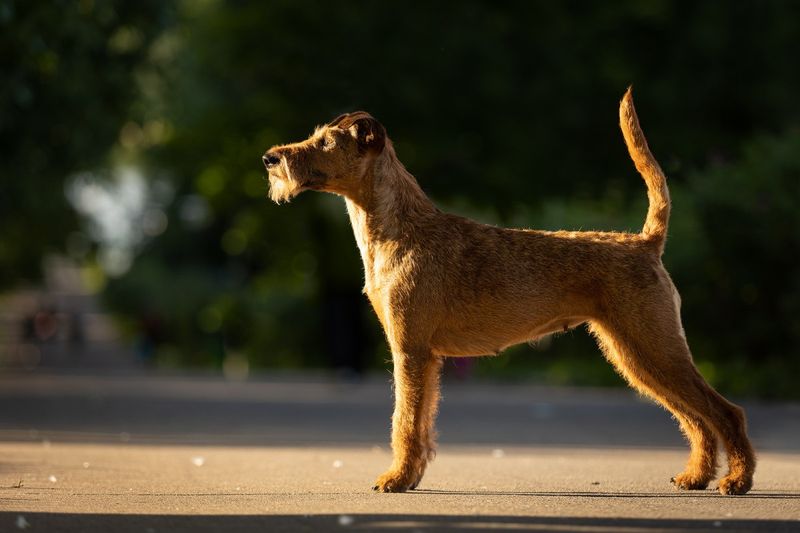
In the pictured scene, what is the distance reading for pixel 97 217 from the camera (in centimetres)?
5475

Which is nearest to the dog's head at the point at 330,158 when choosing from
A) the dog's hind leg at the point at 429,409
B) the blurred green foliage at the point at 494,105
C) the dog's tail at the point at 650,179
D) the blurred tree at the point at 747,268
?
the dog's hind leg at the point at 429,409

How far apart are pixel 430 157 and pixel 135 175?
33547 mm

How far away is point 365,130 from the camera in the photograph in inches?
340

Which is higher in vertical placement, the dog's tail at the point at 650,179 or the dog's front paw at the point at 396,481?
the dog's tail at the point at 650,179

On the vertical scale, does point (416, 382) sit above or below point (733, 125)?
below

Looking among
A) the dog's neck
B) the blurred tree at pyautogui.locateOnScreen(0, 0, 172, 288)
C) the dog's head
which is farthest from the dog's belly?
the blurred tree at pyautogui.locateOnScreen(0, 0, 172, 288)

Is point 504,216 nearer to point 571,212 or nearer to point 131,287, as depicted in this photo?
point 571,212

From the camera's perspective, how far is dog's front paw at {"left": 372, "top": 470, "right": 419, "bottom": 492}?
8359mm

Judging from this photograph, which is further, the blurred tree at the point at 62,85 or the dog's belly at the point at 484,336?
the blurred tree at the point at 62,85

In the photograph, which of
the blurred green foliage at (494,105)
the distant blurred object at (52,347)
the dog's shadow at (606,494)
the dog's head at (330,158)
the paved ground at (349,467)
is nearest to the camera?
the paved ground at (349,467)

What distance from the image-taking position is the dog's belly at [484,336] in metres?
8.62

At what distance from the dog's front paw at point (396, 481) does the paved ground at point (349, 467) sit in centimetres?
10

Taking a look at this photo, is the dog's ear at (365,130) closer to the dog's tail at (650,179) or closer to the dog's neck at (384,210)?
the dog's neck at (384,210)

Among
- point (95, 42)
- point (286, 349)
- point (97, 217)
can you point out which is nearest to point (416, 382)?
point (95, 42)
